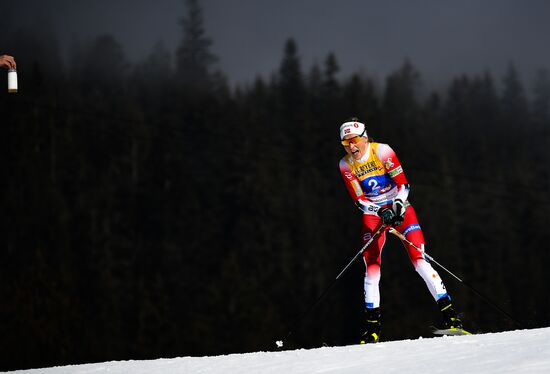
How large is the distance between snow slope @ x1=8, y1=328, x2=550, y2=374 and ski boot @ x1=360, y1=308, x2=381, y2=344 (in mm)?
892

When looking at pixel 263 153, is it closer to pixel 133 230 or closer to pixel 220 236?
pixel 220 236

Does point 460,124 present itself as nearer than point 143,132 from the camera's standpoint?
No

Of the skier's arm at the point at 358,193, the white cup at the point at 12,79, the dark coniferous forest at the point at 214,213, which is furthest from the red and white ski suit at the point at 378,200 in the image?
the dark coniferous forest at the point at 214,213

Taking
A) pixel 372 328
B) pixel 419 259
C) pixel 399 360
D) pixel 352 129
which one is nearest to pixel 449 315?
pixel 419 259

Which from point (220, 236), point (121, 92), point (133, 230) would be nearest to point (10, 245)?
point (133, 230)

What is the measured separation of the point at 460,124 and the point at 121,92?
4484 cm

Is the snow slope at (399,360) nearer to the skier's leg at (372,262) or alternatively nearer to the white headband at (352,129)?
the skier's leg at (372,262)

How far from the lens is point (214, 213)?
77.6 meters

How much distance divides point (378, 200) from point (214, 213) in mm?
68410

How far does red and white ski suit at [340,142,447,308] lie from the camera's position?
9.19 metres

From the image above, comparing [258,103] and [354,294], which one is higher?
[258,103]

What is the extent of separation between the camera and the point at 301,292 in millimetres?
67500

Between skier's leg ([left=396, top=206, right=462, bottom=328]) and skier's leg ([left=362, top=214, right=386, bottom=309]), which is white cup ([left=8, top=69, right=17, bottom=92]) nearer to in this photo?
skier's leg ([left=362, top=214, right=386, bottom=309])

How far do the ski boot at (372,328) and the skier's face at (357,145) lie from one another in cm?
161
